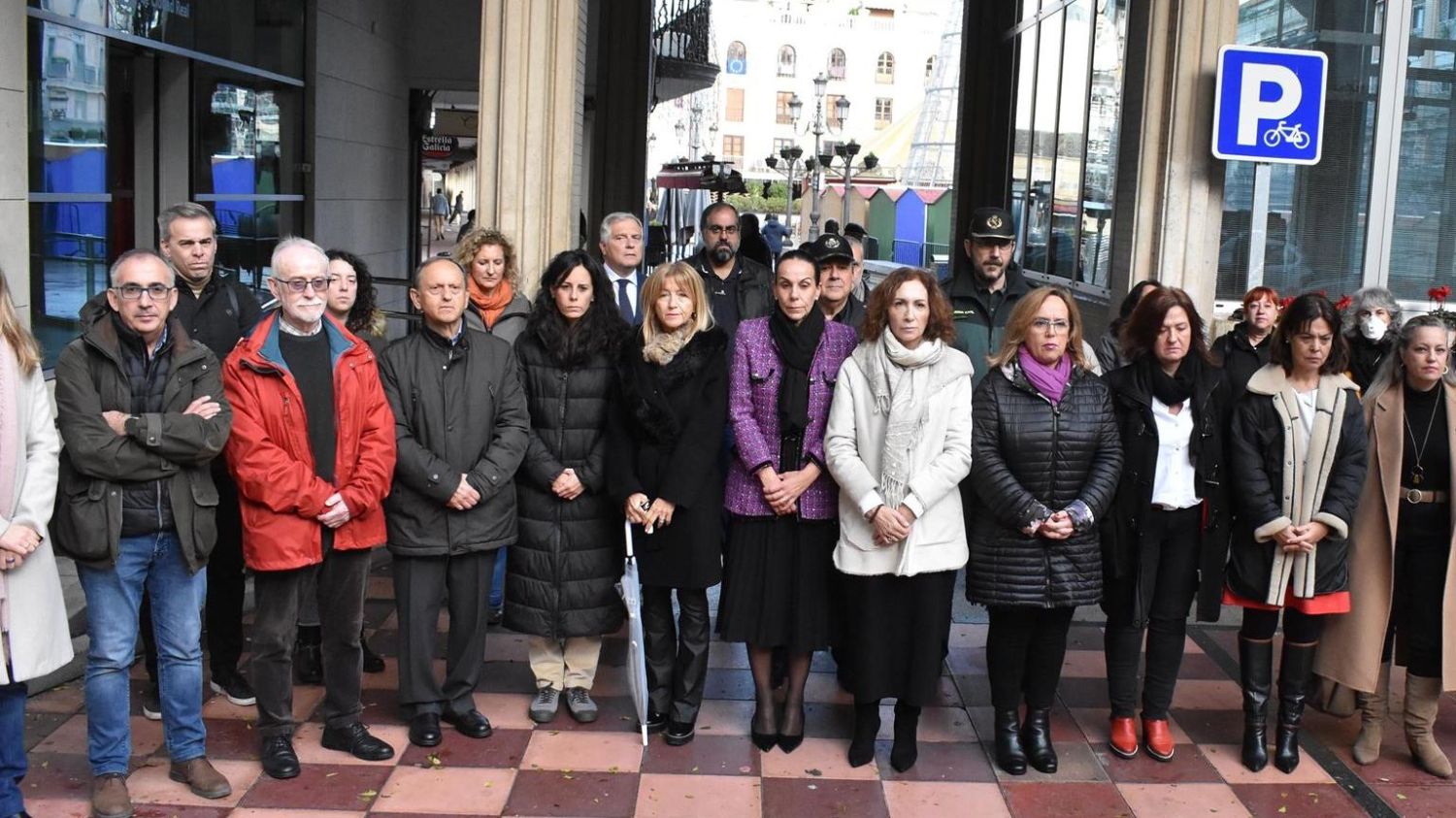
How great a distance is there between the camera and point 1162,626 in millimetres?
5141

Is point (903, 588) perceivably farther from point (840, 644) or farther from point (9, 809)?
point (9, 809)

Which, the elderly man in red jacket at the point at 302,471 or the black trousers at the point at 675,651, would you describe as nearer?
the elderly man in red jacket at the point at 302,471

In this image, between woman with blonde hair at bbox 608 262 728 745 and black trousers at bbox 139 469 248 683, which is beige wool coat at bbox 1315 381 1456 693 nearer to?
woman with blonde hair at bbox 608 262 728 745

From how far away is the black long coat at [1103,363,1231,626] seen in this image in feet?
16.4

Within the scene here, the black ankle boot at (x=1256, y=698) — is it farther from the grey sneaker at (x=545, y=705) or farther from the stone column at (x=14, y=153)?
the stone column at (x=14, y=153)

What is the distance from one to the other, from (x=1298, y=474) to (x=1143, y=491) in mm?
535

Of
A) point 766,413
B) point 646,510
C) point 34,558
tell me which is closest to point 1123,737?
point 766,413

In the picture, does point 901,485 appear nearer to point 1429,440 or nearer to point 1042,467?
point 1042,467

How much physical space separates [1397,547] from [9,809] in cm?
472

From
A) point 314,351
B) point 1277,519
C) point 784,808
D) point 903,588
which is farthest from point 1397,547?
point 314,351

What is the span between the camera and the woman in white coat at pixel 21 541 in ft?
13.2

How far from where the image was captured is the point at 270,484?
4504mm

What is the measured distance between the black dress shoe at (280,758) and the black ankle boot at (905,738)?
6.73 feet

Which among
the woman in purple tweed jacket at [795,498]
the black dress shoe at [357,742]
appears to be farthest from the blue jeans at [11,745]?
the woman in purple tweed jacket at [795,498]
